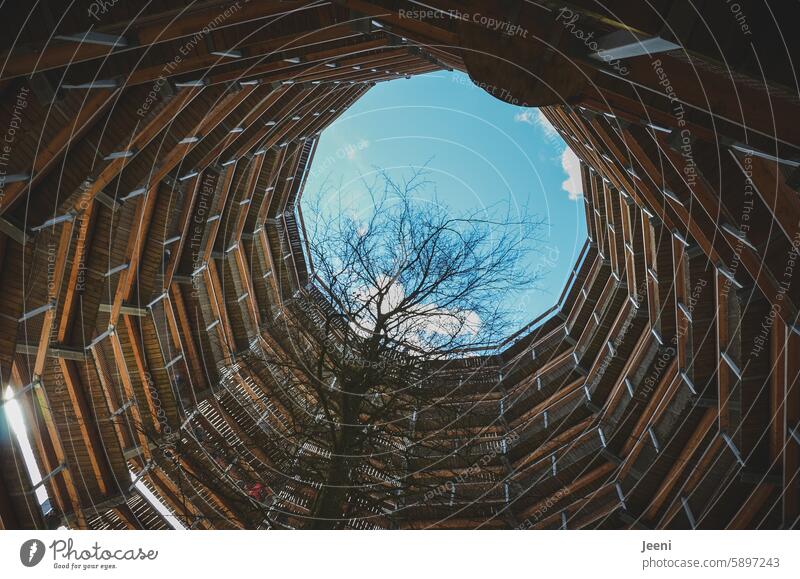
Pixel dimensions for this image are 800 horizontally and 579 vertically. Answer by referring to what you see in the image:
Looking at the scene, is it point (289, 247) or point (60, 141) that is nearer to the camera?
point (60, 141)

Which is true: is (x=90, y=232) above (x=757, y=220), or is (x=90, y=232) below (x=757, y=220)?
above

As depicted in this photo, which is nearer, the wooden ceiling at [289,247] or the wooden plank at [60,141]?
the wooden ceiling at [289,247]

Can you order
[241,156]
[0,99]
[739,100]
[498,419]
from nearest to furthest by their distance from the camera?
[739,100] → [0,99] → [241,156] → [498,419]

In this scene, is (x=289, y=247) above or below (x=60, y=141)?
above

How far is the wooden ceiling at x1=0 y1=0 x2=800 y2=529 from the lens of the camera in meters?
5.62

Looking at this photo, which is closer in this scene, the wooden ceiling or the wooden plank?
the wooden ceiling

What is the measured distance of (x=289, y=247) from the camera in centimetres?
2353

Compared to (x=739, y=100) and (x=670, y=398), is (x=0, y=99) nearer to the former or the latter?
(x=739, y=100)

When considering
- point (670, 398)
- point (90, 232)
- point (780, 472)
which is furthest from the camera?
point (670, 398)

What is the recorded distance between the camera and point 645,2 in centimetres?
469

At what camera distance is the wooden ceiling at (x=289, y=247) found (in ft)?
18.4

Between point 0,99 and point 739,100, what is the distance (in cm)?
920
